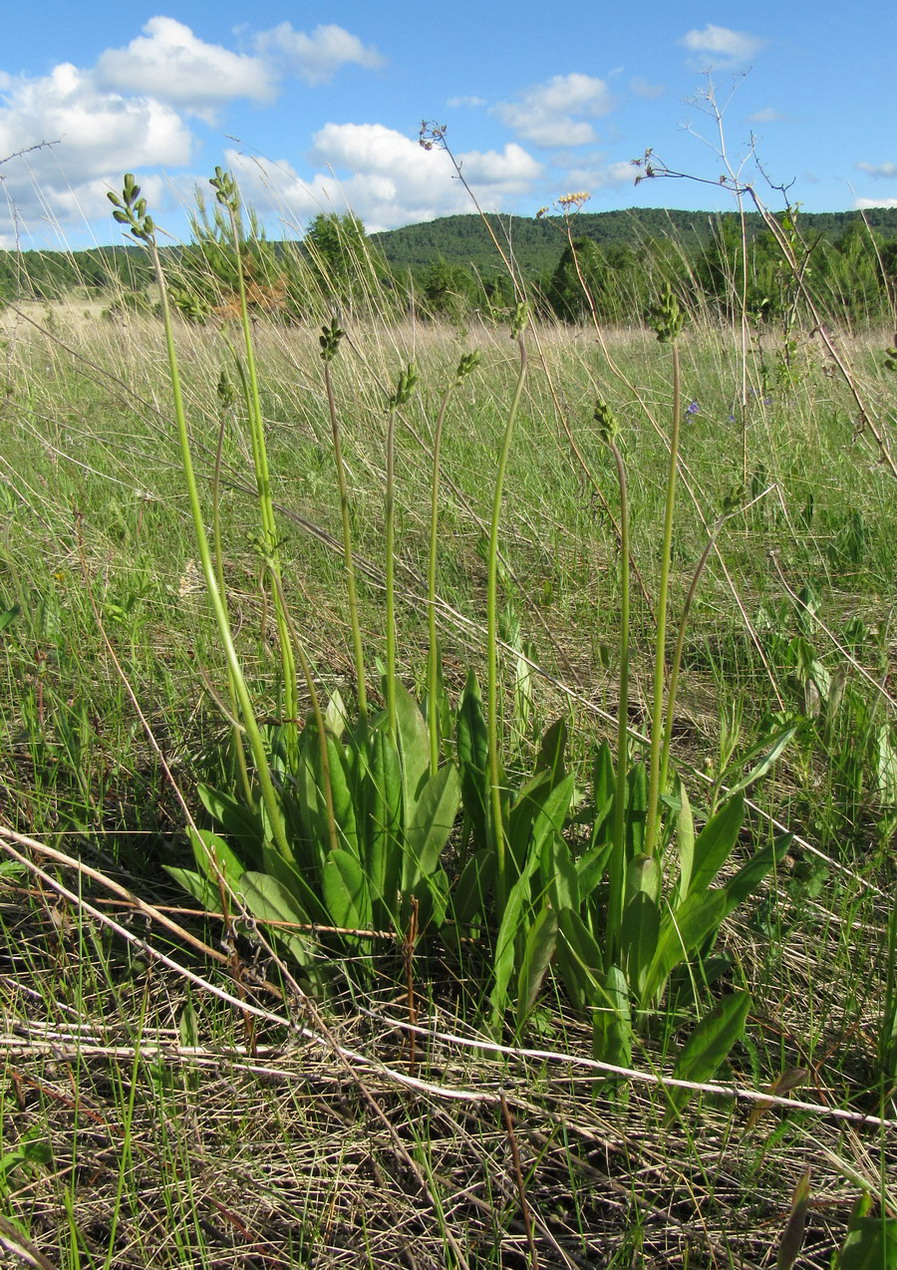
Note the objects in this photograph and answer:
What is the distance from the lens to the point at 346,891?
1201 mm

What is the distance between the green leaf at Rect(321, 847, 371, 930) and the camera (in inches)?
46.0

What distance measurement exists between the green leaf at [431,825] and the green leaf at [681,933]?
1.12 ft

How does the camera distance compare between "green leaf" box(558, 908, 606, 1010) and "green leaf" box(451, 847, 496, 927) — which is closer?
"green leaf" box(558, 908, 606, 1010)

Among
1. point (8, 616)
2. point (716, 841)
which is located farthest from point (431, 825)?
point (8, 616)

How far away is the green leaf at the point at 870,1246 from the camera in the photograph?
29.8 inches

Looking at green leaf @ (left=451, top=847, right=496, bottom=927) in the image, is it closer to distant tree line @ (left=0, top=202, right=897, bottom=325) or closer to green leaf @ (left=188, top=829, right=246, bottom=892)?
green leaf @ (left=188, top=829, right=246, bottom=892)

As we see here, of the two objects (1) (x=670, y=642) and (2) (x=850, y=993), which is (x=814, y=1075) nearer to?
(2) (x=850, y=993)

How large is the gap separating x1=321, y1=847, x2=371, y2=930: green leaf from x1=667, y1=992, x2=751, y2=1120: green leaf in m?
0.48

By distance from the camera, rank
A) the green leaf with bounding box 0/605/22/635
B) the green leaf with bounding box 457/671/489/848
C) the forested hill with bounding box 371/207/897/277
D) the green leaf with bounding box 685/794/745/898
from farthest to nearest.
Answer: the forested hill with bounding box 371/207/897/277, the green leaf with bounding box 0/605/22/635, the green leaf with bounding box 457/671/489/848, the green leaf with bounding box 685/794/745/898

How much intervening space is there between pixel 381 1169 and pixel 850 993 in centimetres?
68

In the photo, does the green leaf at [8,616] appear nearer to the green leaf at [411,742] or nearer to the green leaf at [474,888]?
the green leaf at [411,742]

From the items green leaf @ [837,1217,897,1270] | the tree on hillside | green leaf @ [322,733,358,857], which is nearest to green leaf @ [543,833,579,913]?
green leaf @ [322,733,358,857]

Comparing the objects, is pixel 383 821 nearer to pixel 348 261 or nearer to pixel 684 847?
pixel 684 847

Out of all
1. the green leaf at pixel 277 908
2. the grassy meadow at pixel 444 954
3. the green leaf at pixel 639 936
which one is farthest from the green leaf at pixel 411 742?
the green leaf at pixel 639 936
